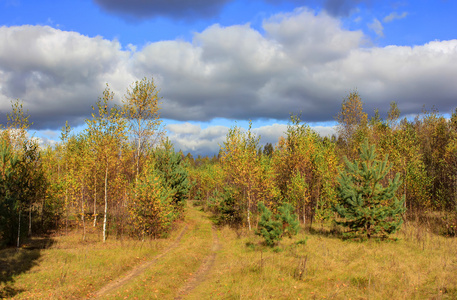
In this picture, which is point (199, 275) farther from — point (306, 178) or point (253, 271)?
point (306, 178)

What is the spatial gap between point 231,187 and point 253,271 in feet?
55.9

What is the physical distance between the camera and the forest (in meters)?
20.7

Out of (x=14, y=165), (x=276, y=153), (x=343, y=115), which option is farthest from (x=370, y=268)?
(x=343, y=115)

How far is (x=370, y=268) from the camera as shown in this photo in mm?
14375

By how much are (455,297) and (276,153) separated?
2712 cm

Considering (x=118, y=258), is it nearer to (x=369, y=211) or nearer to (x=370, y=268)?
(x=370, y=268)

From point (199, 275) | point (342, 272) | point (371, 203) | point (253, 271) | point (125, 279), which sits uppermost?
point (371, 203)

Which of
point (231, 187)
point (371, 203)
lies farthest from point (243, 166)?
point (371, 203)

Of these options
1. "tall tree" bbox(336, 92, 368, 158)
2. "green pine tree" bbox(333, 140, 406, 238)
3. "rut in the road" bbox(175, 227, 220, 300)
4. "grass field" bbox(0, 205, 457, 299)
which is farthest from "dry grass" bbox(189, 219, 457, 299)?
"tall tree" bbox(336, 92, 368, 158)

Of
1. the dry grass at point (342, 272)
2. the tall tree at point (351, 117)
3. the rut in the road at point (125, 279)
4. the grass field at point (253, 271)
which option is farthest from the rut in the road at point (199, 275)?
the tall tree at point (351, 117)

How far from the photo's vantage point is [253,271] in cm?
Answer: 1573

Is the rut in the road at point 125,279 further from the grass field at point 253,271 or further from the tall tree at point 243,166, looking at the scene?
the tall tree at point 243,166

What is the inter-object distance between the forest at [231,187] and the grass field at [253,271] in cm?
262

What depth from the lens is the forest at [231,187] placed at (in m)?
20.7
